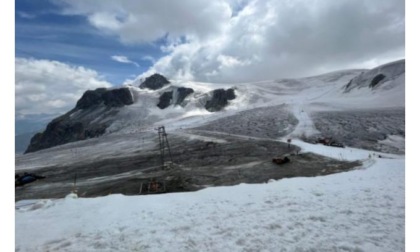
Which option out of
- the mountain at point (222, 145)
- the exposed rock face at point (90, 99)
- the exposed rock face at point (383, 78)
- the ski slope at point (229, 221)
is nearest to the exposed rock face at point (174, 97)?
the mountain at point (222, 145)

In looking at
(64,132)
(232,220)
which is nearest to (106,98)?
(64,132)

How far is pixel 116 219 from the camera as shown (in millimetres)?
12805

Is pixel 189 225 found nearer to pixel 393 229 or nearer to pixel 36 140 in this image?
pixel 393 229

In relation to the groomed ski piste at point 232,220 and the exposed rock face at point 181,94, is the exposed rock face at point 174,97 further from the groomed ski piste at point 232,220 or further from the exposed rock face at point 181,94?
the groomed ski piste at point 232,220

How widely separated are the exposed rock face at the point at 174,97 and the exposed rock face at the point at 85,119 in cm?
1864

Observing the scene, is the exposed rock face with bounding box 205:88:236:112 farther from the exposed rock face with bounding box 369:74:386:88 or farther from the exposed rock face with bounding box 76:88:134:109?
the exposed rock face with bounding box 369:74:386:88

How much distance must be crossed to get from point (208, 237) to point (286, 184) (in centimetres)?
920

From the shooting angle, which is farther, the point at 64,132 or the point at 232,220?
the point at 64,132

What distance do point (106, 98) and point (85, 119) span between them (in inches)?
800

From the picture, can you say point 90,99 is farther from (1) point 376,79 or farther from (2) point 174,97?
(1) point 376,79

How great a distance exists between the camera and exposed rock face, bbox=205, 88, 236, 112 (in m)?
158

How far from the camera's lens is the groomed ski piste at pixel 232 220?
10352 mm

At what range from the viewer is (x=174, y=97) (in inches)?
7121

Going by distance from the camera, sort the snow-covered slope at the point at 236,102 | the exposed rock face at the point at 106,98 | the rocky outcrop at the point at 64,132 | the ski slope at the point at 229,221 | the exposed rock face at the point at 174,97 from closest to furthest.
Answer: the ski slope at the point at 229,221 < the snow-covered slope at the point at 236,102 < the rocky outcrop at the point at 64,132 < the exposed rock face at the point at 174,97 < the exposed rock face at the point at 106,98
